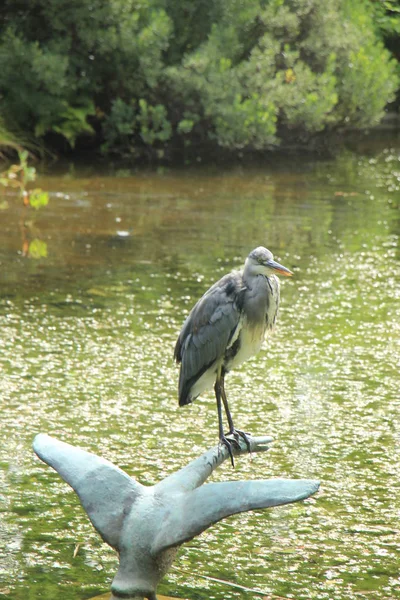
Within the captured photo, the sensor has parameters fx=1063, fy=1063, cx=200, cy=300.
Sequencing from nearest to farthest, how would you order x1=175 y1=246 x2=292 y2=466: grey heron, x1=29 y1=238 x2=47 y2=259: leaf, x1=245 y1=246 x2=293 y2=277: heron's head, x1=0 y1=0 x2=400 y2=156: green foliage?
x1=245 y1=246 x2=293 y2=277: heron's head, x1=175 y1=246 x2=292 y2=466: grey heron, x1=29 y1=238 x2=47 y2=259: leaf, x1=0 y1=0 x2=400 y2=156: green foliage

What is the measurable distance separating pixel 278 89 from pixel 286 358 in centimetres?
809

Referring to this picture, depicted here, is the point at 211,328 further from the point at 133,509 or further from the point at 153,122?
the point at 153,122

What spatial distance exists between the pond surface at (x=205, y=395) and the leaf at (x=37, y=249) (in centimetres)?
5

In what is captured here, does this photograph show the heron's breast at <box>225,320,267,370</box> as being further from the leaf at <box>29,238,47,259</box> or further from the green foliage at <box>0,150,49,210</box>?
the green foliage at <box>0,150,49,210</box>

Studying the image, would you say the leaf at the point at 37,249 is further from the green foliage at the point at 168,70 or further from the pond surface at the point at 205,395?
the green foliage at the point at 168,70

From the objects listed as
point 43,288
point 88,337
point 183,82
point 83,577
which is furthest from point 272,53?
point 83,577

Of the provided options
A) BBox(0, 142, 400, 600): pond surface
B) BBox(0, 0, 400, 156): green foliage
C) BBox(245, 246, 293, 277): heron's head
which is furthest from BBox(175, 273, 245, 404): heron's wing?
BBox(0, 0, 400, 156): green foliage

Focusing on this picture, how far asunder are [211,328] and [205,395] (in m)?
1.99

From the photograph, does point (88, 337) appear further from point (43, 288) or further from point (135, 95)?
point (135, 95)

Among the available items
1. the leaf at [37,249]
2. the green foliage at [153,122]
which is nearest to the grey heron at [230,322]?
the leaf at [37,249]

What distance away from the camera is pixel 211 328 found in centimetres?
384

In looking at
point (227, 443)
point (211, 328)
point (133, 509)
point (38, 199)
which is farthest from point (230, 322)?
point (38, 199)

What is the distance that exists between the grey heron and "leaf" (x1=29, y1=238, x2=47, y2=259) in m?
4.90

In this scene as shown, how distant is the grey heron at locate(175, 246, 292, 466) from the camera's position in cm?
381
